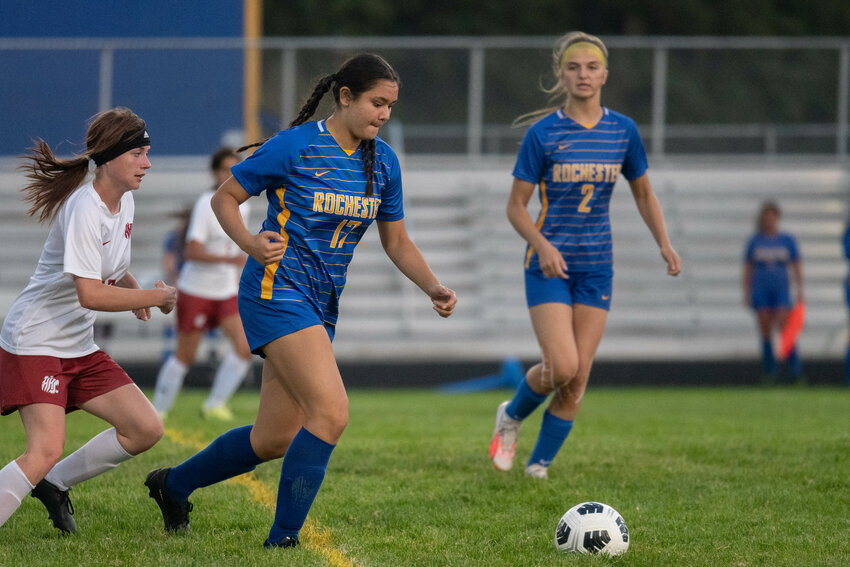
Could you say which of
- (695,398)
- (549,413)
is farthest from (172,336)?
(549,413)

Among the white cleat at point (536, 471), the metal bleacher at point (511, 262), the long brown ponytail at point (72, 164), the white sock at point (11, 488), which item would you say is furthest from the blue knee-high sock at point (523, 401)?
the metal bleacher at point (511, 262)

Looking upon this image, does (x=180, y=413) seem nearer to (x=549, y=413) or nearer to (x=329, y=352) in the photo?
(x=549, y=413)

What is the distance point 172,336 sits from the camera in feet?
48.2

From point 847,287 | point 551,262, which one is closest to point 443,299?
point 551,262

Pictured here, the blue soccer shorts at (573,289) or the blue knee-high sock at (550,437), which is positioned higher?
the blue soccer shorts at (573,289)

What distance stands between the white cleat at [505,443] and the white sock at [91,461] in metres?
2.42

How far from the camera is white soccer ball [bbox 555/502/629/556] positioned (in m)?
4.49

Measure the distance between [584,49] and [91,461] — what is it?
3498 millimetres

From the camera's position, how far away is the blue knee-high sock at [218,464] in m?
4.62

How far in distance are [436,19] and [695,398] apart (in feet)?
64.7

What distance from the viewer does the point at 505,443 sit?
6.51 meters

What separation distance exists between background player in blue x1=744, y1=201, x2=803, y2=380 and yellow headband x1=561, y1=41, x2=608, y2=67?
848 cm

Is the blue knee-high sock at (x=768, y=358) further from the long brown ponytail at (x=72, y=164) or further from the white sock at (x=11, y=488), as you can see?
the white sock at (x=11, y=488)

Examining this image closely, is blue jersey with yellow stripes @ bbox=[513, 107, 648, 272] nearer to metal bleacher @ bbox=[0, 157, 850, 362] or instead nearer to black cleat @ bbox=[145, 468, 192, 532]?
black cleat @ bbox=[145, 468, 192, 532]
